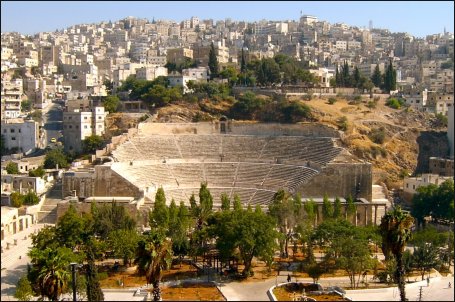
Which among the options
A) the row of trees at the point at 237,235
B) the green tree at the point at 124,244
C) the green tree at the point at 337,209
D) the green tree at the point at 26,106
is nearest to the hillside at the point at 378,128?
the green tree at the point at 337,209

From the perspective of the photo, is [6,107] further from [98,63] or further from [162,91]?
[98,63]

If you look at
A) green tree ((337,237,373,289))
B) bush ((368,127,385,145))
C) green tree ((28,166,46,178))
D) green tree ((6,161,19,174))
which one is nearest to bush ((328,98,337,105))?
bush ((368,127,385,145))

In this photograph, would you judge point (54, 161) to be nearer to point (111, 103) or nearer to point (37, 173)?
point (37, 173)

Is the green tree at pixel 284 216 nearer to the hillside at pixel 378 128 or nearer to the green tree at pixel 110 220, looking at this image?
the green tree at pixel 110 220

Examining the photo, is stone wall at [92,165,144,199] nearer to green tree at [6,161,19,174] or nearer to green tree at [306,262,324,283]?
green tree at [6,161,19,174]

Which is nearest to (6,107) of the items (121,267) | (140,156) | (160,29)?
(140,156)
